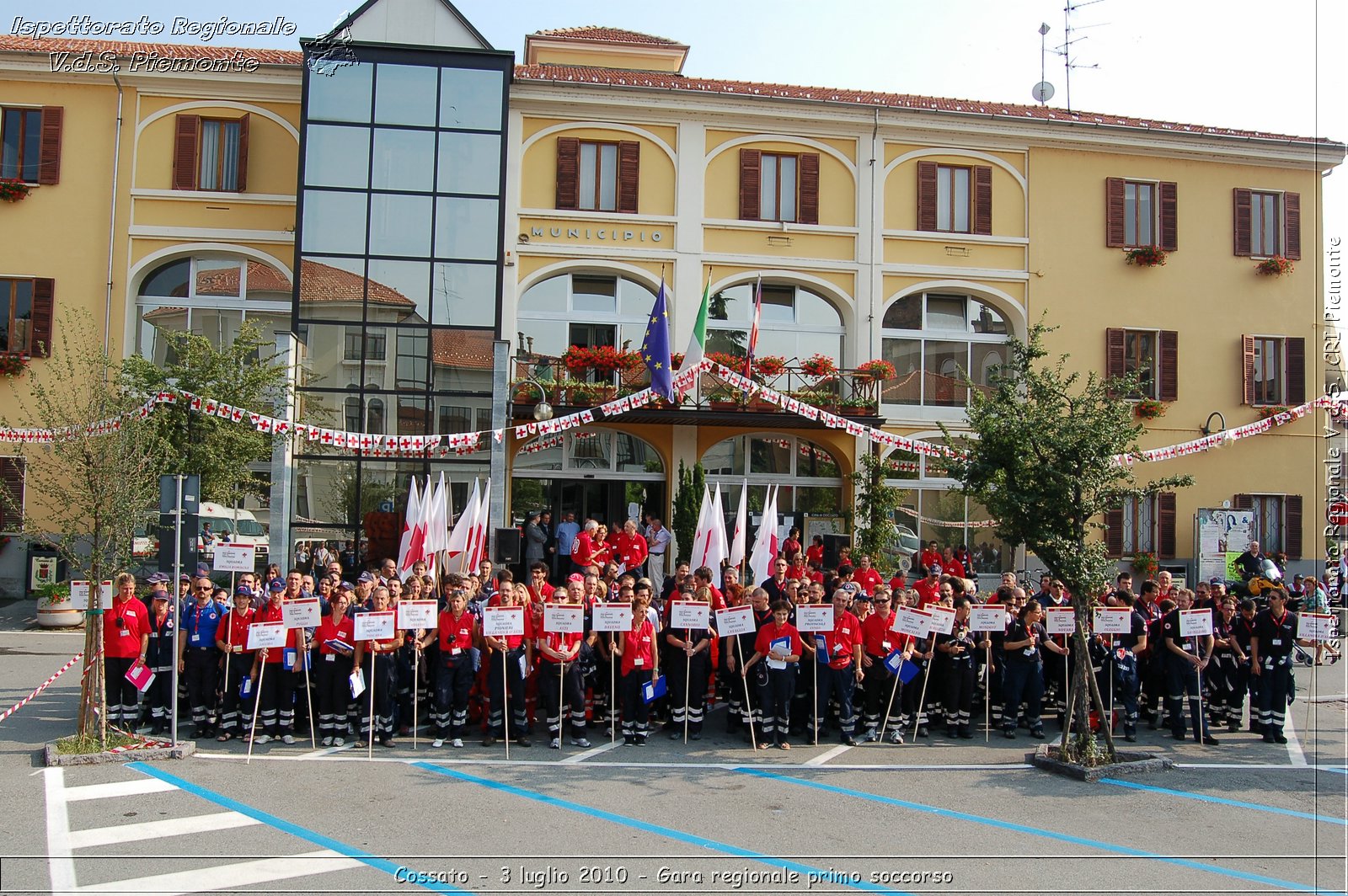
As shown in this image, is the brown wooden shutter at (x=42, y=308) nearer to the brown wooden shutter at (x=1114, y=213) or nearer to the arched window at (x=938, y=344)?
the arched window at (x=938, y=344)

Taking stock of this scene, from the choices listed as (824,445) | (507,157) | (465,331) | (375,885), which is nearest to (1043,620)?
(375,885)

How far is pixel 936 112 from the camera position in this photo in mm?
24406

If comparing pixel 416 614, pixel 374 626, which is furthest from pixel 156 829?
pixel 416 614

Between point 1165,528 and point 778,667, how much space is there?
17131 millimetres

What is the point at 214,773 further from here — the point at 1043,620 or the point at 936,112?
the point at 936,112

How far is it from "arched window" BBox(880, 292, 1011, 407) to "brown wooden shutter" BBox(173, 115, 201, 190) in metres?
15.8

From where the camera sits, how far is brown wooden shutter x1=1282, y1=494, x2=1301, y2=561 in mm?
25188

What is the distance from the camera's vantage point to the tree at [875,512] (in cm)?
2259

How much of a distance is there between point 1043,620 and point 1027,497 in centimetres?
208

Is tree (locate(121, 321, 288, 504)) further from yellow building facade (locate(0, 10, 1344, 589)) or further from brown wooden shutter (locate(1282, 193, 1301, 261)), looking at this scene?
brown wooden shutter (locate(1282, 193, 1301, 261))

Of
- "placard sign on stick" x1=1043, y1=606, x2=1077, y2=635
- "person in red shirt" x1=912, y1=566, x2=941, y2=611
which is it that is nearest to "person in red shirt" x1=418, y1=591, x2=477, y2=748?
"person in red shirt" x1=912, y1=566, x2=941, y2=611

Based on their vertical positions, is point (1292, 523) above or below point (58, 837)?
above

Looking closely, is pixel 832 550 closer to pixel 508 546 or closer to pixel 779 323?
pixel 508 546

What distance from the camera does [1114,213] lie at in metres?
25.2
